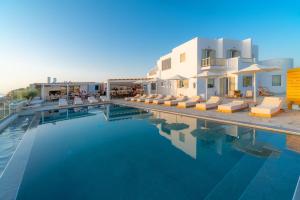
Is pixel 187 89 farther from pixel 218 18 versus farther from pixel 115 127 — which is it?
pixel 115 127

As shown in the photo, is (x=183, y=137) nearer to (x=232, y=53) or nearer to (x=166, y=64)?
(x=232, y=53)

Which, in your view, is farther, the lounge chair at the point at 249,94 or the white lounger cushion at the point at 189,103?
the lounge chair at the point at 249,94

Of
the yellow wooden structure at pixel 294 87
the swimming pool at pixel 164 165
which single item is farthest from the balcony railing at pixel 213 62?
the swimming pool at pixel 164 165

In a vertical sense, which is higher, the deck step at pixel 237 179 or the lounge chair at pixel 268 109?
the lounge chair at pixel 268 109

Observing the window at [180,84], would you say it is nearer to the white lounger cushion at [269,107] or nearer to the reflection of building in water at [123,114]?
the reflection of building in water at [123,114]

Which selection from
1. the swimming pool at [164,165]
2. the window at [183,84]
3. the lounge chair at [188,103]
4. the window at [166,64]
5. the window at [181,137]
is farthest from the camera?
the window at [166,64]

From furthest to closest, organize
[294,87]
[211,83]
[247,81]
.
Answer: [211,83] → [247,81] → [294,87]

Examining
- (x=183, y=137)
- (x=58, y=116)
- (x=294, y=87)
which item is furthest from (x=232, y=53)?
(x=58, y=116)

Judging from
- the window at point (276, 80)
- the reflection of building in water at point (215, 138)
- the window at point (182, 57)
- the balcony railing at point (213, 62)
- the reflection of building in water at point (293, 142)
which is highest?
the window at point (182, 57)

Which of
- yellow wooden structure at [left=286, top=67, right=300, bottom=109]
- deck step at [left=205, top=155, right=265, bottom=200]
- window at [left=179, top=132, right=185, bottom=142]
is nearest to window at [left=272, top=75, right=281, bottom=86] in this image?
yellow wooden structure at [left=286, top=67, right=300, bottom=109]

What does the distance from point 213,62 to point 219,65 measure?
0.84m

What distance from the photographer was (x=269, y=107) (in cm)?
872

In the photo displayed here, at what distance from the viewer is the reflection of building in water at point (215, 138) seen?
5.05 meters

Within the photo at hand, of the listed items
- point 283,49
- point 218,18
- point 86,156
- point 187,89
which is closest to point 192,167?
point 86,156
